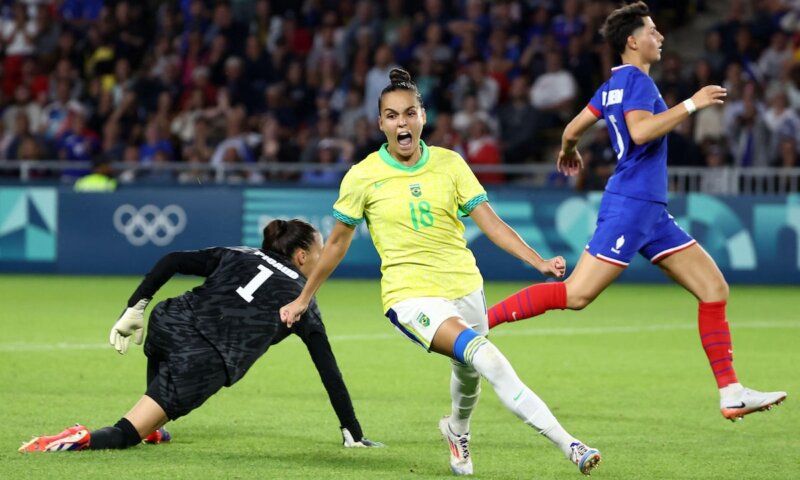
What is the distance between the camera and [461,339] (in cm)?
632

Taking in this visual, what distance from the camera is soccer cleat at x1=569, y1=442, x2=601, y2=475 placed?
237 inches

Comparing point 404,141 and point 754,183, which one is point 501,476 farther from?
point 754,183

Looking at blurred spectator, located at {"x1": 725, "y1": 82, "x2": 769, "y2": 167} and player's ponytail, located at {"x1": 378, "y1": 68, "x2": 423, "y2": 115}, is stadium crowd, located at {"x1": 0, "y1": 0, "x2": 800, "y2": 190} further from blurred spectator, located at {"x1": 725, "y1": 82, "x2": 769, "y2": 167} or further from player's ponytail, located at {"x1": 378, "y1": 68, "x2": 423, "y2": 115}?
player's ponytail, located at {"x1": 378, "y1": 68, "x2": 423, "y2": 115}

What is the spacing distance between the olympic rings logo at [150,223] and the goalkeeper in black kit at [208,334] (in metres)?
12.5

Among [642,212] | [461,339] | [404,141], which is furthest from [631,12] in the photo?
[461,339]

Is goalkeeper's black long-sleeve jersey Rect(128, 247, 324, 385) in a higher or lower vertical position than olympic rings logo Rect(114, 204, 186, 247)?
higher

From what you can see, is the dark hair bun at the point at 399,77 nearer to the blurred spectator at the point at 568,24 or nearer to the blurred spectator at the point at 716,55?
the blurred spectator at the point at 716,55

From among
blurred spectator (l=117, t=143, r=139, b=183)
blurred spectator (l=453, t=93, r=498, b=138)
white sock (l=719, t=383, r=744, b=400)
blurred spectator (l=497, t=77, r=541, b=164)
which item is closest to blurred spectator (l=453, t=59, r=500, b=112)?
blurred spectator (l=453, t=93, r=498, b=138)

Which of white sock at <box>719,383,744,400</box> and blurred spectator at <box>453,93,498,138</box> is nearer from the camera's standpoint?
white sock at <box>719,383,744,400</box>

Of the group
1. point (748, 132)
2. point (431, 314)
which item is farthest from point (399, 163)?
point (748, 132)

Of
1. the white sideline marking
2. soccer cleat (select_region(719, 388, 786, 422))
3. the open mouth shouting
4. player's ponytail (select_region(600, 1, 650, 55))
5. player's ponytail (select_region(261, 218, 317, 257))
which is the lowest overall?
the white sideline marking

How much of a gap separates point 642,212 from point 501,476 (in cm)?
181

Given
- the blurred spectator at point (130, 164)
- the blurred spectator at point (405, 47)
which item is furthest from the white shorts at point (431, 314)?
the blurred spectator at point (405, 47)

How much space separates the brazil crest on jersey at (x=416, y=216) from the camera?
21.8 ft
